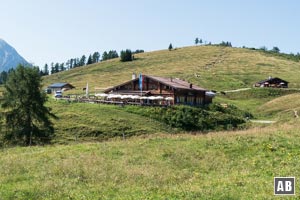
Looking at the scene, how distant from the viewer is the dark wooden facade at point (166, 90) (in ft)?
256

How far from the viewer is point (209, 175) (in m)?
17.3

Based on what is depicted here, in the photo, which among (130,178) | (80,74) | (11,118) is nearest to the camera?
(130,178)

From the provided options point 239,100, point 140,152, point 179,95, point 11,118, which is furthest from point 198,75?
point 140,152

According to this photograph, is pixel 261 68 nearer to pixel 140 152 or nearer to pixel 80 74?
pixel 80 74

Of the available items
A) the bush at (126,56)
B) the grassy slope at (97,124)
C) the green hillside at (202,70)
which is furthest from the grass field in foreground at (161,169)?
the bush at (126,56)

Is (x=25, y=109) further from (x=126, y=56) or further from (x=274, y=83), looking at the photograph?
(x=126, y=56)

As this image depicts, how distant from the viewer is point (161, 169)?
1855cm

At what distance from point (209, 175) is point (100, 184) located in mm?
4947

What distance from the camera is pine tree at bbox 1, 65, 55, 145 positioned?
4648cm

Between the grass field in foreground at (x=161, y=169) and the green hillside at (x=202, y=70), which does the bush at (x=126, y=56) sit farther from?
the grass field in foreground at (x=161, y=169)

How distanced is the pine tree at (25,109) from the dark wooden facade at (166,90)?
32694 mm

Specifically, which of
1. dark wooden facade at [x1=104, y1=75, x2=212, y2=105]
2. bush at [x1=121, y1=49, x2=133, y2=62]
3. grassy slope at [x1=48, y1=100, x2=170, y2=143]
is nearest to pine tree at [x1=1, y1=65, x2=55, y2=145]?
grassy slope at [x1=48, y1=100, x2=170, y2=143]

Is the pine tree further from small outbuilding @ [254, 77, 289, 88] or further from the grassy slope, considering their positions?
small outbuilding @ [254, 77, 289, 88]

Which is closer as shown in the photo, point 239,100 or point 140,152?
point 140,152
